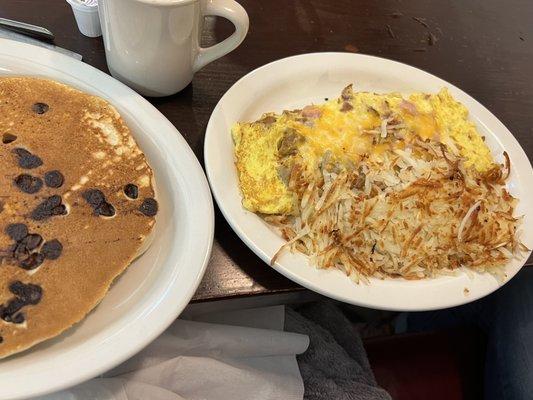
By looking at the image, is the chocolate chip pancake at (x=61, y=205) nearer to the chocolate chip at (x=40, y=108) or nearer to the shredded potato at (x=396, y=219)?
the chocolate chip at (x=40, y=108)

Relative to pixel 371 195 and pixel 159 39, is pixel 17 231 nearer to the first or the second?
pixel 159 39

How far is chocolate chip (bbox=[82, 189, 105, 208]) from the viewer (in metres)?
0.99

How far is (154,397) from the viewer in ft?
3.45

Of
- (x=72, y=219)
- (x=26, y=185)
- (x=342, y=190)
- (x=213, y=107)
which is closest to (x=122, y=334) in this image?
(x=72, y=219)

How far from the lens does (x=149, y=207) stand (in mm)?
1011

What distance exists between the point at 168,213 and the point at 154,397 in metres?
0.38

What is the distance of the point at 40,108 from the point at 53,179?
193 mm

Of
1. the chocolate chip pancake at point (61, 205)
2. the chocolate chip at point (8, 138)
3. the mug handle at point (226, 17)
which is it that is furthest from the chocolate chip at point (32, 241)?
the mug handle at point (226, 17)

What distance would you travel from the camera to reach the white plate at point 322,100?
3.31 feet

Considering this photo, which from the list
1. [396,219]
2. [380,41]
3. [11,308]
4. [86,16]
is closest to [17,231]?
[11,308]

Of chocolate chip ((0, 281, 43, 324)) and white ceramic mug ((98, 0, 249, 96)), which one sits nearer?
chocolate chip ((0, 281, 43, 324))

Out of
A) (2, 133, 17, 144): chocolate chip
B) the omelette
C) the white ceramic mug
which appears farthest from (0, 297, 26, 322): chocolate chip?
the white ceramic mug

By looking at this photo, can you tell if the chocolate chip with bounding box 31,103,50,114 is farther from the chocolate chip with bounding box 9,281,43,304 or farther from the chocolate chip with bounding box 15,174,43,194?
the chocolate chip with bounding box 9,281,43,304

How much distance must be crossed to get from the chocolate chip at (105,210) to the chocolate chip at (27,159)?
15 centimetres
